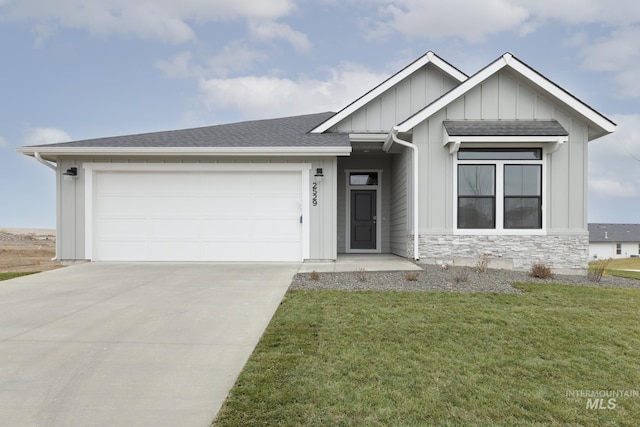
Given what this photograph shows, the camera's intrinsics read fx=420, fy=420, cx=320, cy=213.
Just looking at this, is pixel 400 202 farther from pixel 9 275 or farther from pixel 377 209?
pixel 9 275

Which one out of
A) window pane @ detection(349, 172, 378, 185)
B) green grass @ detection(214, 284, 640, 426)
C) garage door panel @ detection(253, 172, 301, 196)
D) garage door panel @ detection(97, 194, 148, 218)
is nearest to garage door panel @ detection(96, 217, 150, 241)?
garage door panel @ detection(97, 194, 148, 218)

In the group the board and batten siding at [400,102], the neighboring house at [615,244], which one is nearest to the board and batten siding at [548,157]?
the board and batten siding at [400,102]

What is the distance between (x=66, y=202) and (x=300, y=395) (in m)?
9.85

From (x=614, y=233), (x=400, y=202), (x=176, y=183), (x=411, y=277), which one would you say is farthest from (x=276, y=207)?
(x=614, y=233)

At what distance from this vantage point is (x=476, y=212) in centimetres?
1036

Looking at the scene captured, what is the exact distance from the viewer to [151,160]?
35.3 ft

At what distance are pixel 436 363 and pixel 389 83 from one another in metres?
9.67

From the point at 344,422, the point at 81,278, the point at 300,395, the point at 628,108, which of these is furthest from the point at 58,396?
the point at 628,108

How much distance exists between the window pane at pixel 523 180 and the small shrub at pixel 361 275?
4.25 m

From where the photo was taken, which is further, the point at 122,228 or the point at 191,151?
the point at 122,228

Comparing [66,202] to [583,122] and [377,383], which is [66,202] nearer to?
[377,383]

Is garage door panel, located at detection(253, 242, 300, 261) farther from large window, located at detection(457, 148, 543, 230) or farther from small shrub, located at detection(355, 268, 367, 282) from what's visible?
large window, located at detection(457, 148, 543, 230)

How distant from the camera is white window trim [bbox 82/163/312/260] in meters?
10.7

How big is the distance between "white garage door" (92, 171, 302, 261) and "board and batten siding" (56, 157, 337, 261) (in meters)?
0.32
